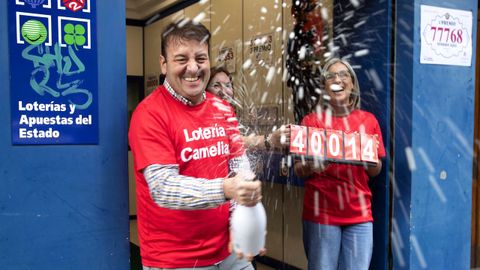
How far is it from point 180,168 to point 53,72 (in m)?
0.60

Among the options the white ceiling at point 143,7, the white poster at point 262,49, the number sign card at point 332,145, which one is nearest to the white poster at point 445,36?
the number sign card at point 332,145

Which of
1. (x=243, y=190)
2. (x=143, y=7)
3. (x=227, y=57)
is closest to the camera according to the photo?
(x=243, y=190)

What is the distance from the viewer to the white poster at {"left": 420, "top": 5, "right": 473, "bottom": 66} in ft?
9.43

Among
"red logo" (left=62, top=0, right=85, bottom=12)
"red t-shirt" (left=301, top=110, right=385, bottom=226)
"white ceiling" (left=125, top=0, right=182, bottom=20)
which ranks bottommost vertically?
"red t-shirt" (left=301, top=110, right=385, bottom=226)

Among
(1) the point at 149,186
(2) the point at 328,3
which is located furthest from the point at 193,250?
(2) the point at 328,3

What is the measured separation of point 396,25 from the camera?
113 inches

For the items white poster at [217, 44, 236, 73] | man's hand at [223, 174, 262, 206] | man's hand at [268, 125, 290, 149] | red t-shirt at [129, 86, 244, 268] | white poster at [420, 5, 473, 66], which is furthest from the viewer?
white poster at [217, 44, 236, 73]

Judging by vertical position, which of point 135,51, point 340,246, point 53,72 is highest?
point 135,51

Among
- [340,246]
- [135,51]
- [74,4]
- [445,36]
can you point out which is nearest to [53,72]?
[74,4]

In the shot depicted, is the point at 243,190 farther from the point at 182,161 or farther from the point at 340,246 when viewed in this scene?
the point at 340,246

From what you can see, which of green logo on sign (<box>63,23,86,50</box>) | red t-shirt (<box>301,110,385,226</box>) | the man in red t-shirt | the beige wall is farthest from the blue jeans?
the beige wall

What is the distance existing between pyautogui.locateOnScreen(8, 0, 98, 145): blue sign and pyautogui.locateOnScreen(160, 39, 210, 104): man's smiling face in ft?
1.10

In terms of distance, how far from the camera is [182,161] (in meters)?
1.75

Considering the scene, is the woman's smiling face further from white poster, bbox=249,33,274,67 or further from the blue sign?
white poster, bbox=249,33,274,67
